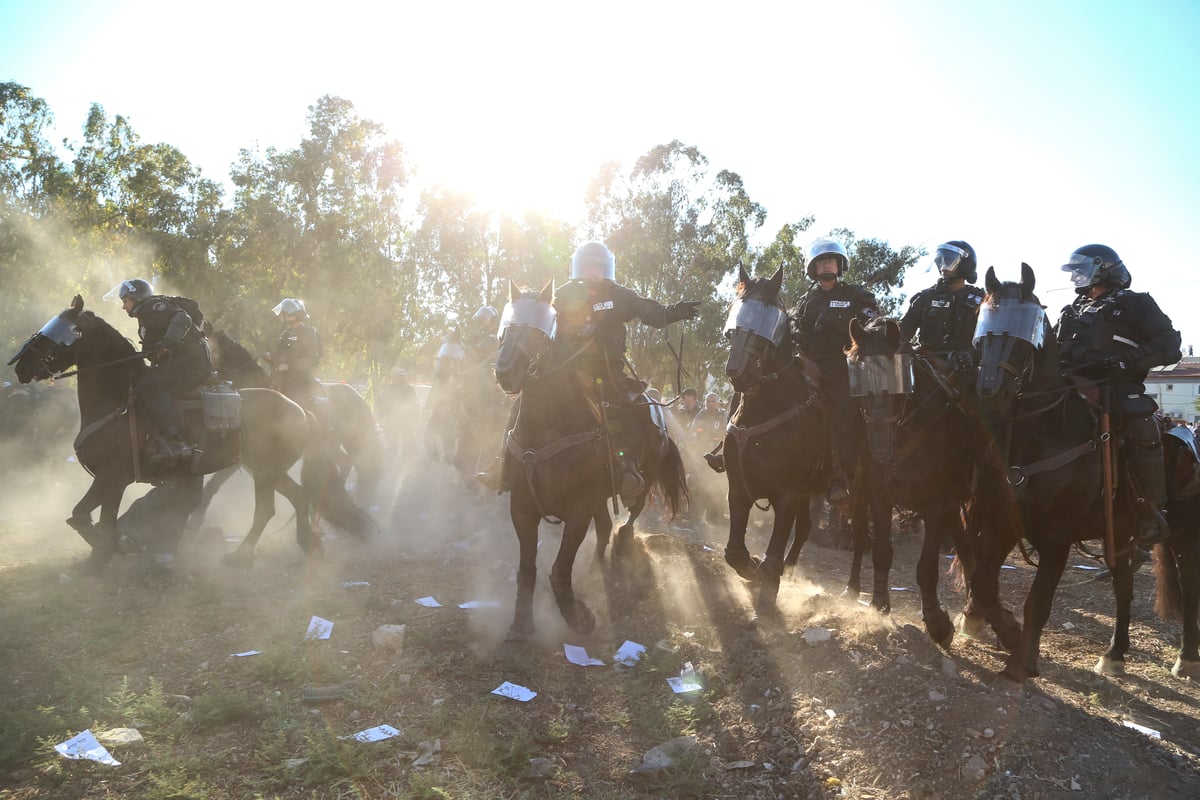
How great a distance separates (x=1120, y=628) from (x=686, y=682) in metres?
3.86

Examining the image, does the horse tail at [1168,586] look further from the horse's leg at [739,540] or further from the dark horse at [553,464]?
the dark horse at [553,464]

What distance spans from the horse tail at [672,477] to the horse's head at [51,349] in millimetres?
6407

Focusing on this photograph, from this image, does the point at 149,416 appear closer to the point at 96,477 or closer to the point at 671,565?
the point at 96,477

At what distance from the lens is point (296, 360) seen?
11.2 meters

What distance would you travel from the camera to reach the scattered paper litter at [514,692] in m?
5.25

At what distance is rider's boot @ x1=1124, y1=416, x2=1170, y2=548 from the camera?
18.8ft

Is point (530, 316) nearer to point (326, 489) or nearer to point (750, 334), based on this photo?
point (750, 334)

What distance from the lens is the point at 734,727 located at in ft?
16.2

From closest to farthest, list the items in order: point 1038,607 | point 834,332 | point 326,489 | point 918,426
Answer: point 1038,607 → point 918,426 → point 834,332 → point 326,489

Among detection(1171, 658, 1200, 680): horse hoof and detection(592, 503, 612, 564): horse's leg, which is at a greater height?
detection(592, 503, 612, 564): horse's leg

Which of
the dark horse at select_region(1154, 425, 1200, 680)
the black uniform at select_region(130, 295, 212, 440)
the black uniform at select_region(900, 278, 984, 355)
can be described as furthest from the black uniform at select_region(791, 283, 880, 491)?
the black uniform at select_region(130, 295, 212, 440)

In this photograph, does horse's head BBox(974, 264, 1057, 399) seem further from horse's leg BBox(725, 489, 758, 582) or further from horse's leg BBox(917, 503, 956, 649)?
horse's leg BBox(725, 489, 758, 582)

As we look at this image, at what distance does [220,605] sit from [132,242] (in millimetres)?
24676

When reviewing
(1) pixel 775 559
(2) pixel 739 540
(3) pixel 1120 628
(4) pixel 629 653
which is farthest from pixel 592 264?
(3) pixel 1120 628
